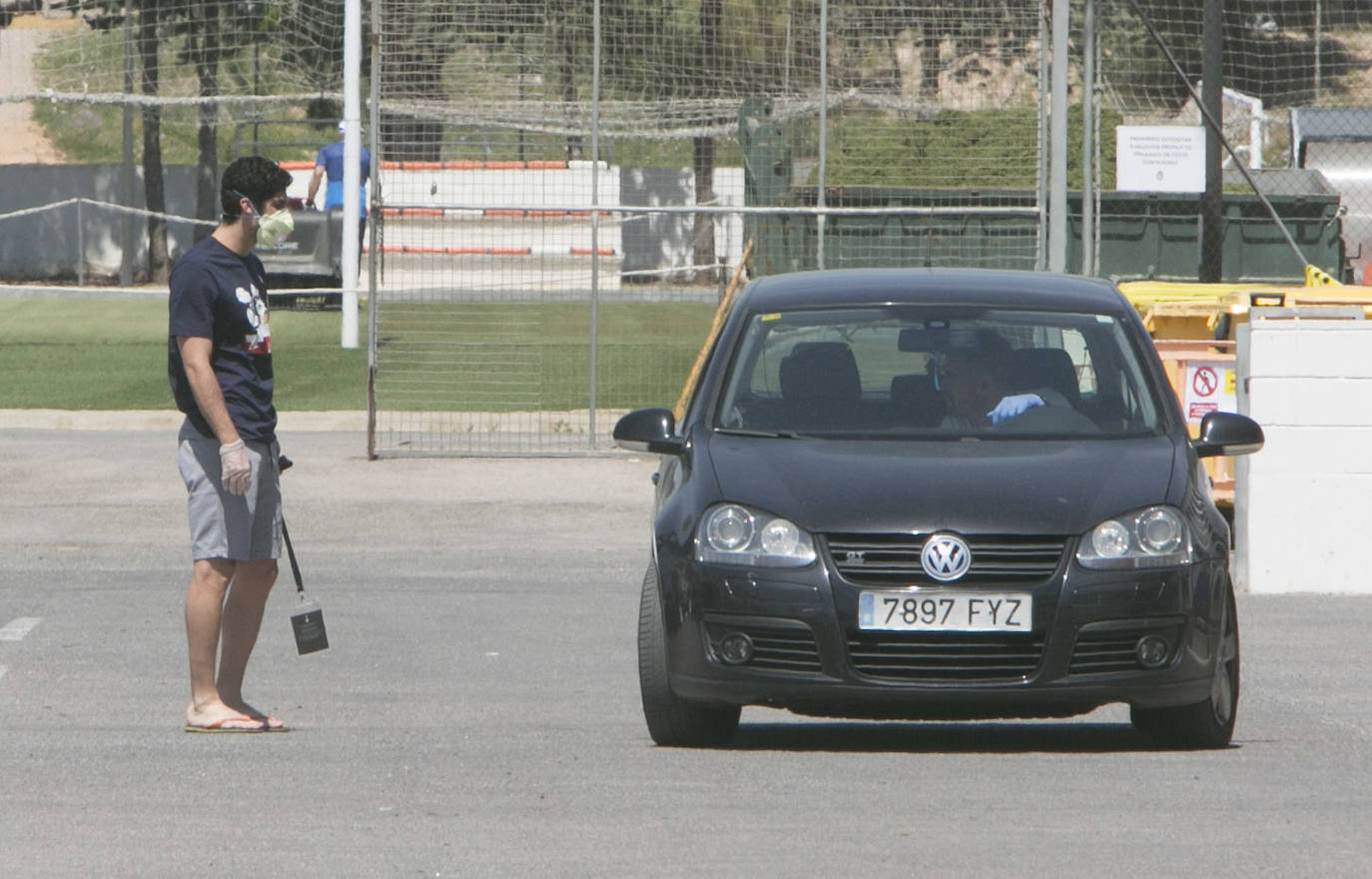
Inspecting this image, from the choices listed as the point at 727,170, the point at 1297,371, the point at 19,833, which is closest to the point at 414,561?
the point at 1297,371

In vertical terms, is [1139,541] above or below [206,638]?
above

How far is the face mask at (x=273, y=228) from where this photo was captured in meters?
7.46

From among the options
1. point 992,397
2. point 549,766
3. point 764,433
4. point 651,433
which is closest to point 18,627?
point 651,433

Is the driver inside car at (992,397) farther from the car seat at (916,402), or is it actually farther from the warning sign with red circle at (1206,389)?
the warning sign with red circle at (1206,389)

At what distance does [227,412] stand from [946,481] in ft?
7.39

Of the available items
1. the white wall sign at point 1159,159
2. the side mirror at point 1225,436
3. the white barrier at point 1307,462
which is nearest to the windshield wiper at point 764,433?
the side mirror at point 1225,436

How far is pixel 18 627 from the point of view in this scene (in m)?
10.1

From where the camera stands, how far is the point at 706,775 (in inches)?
262

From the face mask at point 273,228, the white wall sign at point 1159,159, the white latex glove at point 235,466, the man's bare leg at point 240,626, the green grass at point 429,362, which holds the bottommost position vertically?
the green grass at point 429,362

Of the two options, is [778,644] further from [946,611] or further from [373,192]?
[373,192]

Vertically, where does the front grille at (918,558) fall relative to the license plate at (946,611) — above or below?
above

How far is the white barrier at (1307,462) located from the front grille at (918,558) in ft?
17.5

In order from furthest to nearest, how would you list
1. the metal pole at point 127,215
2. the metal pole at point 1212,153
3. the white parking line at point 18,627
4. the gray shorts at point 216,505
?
the metal pole at point 127,215 → the metal pole at point 1212,153 → the white parking line at point 18,627 → the gray shorts at point 216,505

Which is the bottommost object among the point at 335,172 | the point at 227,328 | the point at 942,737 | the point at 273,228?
the point at 942,737
